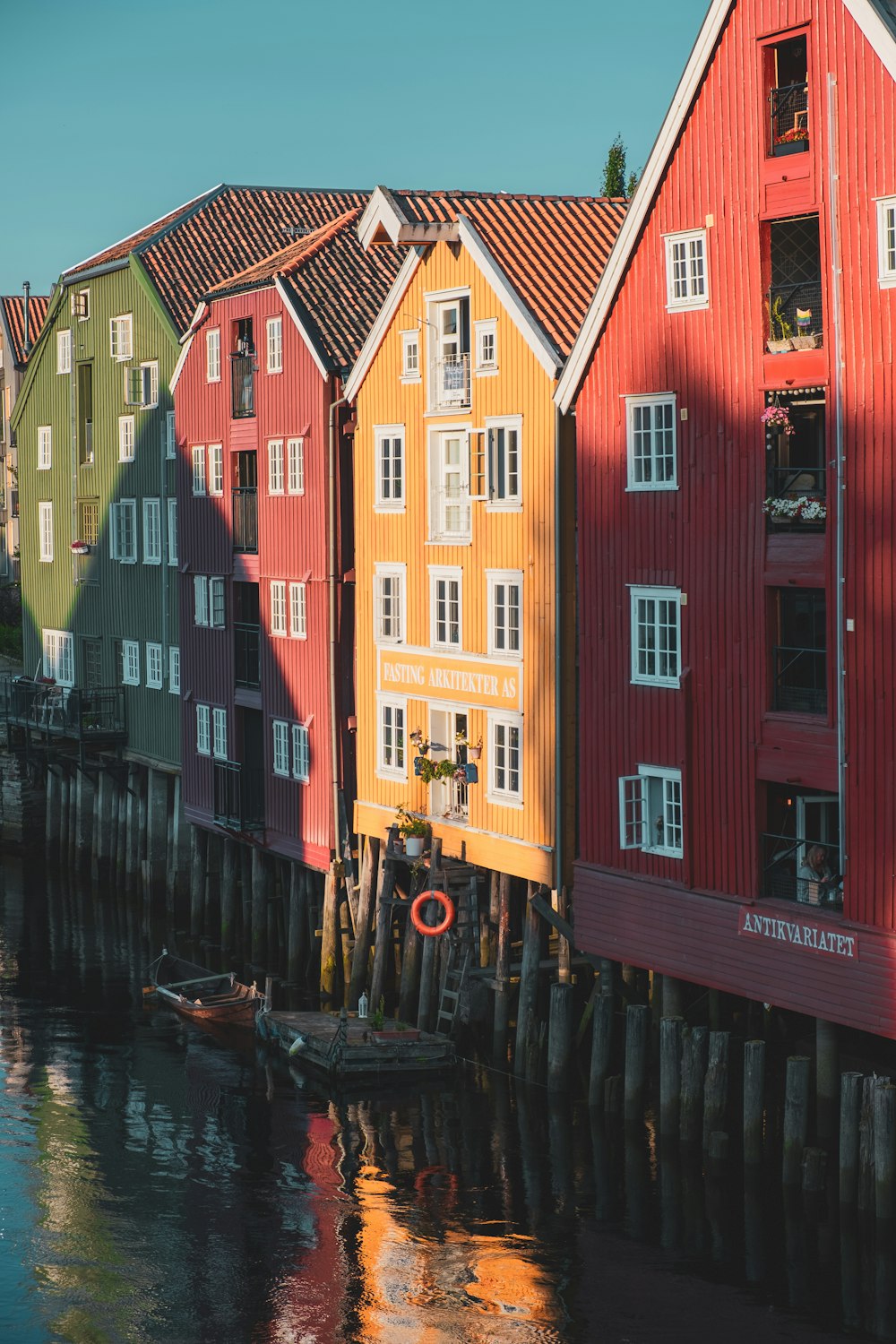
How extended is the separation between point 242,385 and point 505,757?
52.8ft

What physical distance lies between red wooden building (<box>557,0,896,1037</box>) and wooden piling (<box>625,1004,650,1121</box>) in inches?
40.2

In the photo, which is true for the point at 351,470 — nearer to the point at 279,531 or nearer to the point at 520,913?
the point at 279,531

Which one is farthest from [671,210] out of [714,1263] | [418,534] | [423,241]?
[714,1263]

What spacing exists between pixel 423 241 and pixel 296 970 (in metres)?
18.6

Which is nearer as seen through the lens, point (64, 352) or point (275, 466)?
point (275, 466)

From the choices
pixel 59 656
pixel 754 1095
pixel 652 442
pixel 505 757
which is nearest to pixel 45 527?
pixel 59 656

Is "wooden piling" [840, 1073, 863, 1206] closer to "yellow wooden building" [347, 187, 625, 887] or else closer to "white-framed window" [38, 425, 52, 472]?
"yellow wooden building" [347, 187, 625, 887]

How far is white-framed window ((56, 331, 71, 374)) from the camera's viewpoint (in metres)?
68.0

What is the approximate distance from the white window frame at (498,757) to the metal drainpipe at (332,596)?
730cm

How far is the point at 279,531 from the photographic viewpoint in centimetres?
5081

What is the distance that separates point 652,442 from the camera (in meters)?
36.0

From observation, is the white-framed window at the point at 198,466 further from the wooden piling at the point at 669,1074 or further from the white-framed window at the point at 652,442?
the wooden piling at the point at 669,1074

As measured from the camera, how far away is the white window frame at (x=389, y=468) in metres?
45.1

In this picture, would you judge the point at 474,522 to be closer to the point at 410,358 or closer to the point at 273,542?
the point at 410,358
